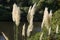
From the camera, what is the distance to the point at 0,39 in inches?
433

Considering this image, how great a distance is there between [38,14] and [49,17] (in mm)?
6885

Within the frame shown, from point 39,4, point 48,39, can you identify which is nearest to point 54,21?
point 48,39

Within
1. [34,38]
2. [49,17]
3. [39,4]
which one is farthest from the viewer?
[39,4]

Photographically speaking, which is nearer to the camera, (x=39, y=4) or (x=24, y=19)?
(x=39, y=4)

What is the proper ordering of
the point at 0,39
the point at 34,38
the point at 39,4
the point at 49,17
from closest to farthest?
the point at 49,17 → the point at 34,38 → the point at 39,4 → the point at 0,39

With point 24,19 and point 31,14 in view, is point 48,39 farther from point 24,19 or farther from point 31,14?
point 24,19

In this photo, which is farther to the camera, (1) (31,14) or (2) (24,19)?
(2) (24,19)

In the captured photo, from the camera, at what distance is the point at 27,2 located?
1158 cm

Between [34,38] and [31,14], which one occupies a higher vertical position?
[31,14]

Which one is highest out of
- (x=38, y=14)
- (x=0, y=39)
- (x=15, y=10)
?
(x=15, y=10)

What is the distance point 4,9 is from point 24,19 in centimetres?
87

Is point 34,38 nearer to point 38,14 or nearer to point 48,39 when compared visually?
point 48,39

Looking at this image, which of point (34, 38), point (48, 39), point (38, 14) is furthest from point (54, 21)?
point (38, 14)

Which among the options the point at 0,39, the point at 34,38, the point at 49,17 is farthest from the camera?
the point at 0,39
